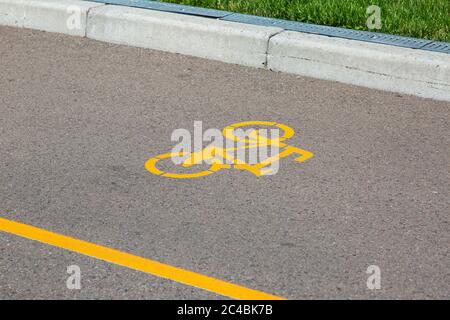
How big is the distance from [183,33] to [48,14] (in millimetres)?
1425

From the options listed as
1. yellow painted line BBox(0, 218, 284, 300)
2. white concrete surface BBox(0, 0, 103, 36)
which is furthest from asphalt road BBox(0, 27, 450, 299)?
white concrete surface BBox(0, 0, 103, 36)

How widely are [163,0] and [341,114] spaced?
119 inches

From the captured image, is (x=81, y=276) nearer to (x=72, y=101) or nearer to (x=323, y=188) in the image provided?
(x=323, y=188)

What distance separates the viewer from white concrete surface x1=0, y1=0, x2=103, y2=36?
8477mm

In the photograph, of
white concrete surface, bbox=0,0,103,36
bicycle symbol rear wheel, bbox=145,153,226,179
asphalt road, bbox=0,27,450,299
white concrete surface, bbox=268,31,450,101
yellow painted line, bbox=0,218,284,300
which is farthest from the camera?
white concrete surface, bbox=0,0,103,36

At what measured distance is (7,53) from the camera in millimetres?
8094

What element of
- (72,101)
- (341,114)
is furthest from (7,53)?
(341,114)

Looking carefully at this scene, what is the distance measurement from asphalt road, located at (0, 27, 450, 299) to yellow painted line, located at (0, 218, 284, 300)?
5 cm

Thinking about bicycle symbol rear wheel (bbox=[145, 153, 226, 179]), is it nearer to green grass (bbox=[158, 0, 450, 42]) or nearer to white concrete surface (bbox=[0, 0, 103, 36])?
green grass (bbox=[158, 0, 450, 42])

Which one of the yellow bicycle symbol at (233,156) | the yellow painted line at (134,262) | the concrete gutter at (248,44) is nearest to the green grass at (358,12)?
the concrete gutter at (248,44)

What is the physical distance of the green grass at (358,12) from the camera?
7.92m

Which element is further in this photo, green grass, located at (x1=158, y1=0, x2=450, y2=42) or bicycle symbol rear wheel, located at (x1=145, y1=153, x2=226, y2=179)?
green grass, located at (x1=158, y1=0, x2=450, y2=42)

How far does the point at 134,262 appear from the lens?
4.55 metres
